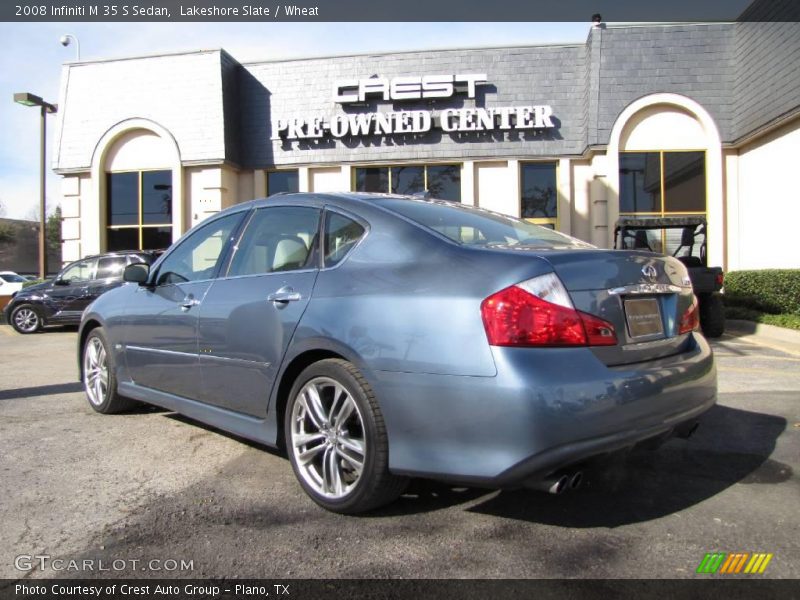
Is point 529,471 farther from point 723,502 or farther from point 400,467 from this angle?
point 723,502

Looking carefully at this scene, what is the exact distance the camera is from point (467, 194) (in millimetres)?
15516

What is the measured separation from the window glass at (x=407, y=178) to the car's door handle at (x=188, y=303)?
12.3 m

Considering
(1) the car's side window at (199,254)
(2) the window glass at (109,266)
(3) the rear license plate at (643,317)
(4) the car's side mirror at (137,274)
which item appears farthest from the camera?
(2) the window glass at (109,266)

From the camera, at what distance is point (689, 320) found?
3.17 metres

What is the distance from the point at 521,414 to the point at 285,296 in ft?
4.77

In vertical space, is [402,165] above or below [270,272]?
above

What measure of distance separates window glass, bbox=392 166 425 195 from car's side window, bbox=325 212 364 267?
1270 centimetres

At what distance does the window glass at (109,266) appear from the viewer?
41.3ft

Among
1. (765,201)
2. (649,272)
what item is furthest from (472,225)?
(765,201)

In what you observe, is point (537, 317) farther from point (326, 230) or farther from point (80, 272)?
point (80, 272)

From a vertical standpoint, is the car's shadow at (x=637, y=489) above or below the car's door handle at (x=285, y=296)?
below

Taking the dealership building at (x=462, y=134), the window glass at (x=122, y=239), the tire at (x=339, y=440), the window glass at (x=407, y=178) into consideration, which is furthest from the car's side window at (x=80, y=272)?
the tire at (x=339, y=440)

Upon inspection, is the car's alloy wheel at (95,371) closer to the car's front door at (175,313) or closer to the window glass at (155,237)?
the car's front door at (175,313)

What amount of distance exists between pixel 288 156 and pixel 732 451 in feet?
46.2
